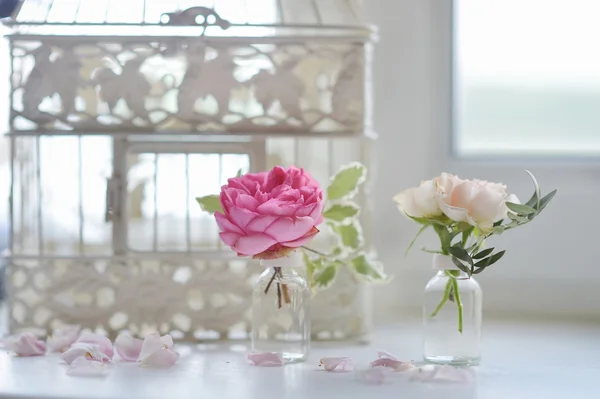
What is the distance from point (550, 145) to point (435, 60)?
0.74 feet

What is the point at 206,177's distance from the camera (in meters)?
1.03

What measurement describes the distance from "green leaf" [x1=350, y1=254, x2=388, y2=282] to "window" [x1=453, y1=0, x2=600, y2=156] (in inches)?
13.0

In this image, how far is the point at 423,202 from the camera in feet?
2.82

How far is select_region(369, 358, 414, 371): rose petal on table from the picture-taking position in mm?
840

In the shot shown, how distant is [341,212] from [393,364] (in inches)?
7.8

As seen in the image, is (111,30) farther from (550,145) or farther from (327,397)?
(550,145)

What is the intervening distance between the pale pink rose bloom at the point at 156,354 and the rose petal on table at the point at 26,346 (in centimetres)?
13

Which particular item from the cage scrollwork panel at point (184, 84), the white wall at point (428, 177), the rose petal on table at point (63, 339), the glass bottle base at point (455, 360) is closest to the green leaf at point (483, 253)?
the glass bottle base at point (455, 360)

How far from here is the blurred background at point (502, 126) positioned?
3.92ft

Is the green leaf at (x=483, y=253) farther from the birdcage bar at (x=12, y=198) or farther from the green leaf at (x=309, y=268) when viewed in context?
the birdcage bar at (x=12, y=198)

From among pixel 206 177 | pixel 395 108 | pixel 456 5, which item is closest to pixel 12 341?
pixel 206 177

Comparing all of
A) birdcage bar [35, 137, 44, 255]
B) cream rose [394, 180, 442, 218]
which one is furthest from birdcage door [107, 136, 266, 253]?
cream rose [394, 180, 442, 218]

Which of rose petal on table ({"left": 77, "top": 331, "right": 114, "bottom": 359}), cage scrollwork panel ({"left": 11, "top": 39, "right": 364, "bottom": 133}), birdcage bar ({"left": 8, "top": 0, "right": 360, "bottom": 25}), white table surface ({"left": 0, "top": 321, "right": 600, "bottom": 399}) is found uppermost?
birdcage bar ({"left": 8, "top": 0, "right": 360, "bottom": 25})

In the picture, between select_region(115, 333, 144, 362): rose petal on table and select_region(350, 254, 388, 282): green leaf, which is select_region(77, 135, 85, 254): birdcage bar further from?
select_region(350, 254, 388, 282): green leaf
